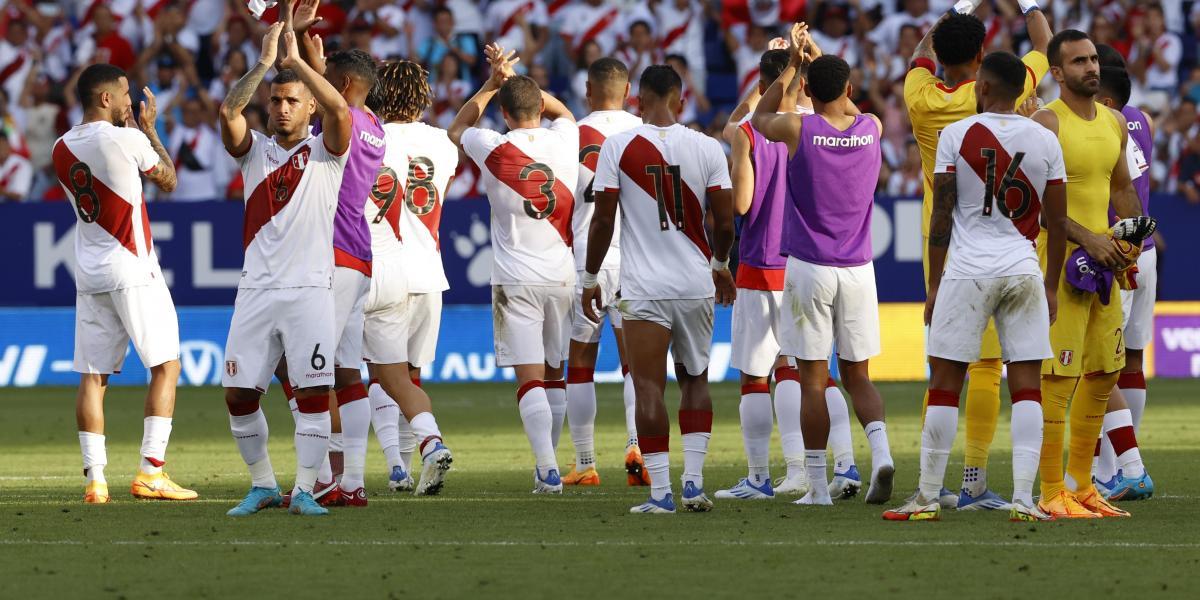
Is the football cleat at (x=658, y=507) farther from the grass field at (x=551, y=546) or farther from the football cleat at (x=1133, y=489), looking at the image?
the football cleat at (x=1133, y=489)

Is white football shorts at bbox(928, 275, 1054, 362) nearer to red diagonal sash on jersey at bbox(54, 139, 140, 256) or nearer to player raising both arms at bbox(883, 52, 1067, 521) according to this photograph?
player raising both arms at bbox(883, 52, 1067, 521)

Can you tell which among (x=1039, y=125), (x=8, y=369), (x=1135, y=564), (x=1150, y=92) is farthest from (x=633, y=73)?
(x=1135, y=564)

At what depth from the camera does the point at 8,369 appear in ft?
68.2

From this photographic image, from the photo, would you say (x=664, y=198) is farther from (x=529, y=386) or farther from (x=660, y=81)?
(x=529, y=386)

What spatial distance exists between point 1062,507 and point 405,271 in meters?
4.12

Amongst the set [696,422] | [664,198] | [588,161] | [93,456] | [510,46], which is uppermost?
[510,46]

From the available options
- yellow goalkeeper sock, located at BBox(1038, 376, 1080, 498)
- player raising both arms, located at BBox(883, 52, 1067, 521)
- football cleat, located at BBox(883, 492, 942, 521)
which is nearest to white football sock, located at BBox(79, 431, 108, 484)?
football cleat, located at BBox(883, 492, 942, 521)

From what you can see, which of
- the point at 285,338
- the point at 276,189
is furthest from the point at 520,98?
the point at 285,338

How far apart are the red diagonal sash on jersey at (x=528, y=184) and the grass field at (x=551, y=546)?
64.3 inches

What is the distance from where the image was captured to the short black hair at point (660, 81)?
30.7 feet

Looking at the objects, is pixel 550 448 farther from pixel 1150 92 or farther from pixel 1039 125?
pixel 1150 92

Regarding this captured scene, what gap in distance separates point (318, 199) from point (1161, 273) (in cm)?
1443

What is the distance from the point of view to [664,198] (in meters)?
9.23

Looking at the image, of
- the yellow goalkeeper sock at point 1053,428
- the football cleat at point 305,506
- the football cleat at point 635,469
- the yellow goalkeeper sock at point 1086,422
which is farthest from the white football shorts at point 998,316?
the football cleat at point 305,506
